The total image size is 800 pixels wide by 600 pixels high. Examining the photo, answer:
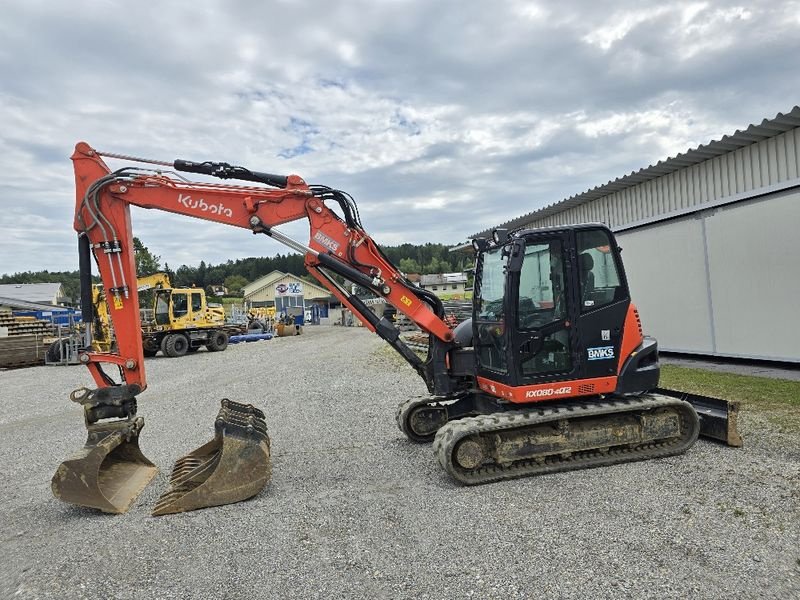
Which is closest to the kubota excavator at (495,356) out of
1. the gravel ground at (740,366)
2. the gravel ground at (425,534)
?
the gravel ground at (425,534)

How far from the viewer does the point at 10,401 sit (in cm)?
1364

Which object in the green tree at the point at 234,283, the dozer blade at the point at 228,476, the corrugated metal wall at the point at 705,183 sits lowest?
the dozer blade at the point at 228,476

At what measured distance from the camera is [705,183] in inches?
484

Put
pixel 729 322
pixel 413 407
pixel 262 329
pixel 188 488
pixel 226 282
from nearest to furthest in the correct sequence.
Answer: pixel 188 488 → pixel 413 407 → pixel 729 322 → pixel 262 329 → pixel 226 282

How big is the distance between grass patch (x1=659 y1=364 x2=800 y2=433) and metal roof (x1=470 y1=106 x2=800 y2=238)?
172 inches

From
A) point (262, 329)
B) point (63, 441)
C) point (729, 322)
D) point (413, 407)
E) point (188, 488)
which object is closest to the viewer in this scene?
point (188, 488)

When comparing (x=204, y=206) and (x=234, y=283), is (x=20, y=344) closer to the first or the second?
(x=204, y=206)

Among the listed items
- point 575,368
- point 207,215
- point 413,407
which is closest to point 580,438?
point 575,368

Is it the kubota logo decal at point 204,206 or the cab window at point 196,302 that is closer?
the kubota logo decal at point 204,206

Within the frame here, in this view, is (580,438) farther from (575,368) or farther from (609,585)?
(609,585)

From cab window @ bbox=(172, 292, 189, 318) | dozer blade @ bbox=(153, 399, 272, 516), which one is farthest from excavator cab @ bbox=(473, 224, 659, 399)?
cab window @ bbox=(172, 292, 189, 318)

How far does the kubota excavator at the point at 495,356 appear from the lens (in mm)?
5781

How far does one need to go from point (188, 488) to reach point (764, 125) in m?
10.7

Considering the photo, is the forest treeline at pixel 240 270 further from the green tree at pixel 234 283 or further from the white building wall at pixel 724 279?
the white building wall at pixel 724 279
